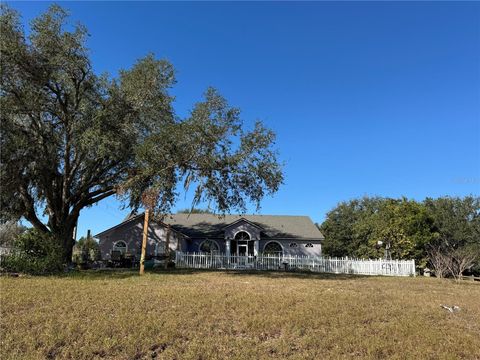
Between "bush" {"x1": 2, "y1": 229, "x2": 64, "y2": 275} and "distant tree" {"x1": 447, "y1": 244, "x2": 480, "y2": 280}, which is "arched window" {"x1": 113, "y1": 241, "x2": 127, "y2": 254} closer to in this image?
"bush" {"x1": 2, "y1": 229, "x2": 64, "y2": 275}

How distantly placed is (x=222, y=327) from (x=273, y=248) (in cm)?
2616

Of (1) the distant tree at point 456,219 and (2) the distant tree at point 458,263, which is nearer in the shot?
(2) the distant tree at point 458,263

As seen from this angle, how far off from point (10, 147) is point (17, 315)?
9678 millimetres

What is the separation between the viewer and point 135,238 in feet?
104

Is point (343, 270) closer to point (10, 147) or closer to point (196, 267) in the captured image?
point (196, 267)

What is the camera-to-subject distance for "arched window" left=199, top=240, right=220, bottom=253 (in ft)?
108

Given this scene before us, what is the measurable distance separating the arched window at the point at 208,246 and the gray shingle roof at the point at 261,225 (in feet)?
2.46

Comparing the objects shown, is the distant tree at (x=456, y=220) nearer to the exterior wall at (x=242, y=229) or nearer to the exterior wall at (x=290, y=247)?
the exterior wall at (x=290, y=247)

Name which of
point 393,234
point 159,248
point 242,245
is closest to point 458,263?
point 393,234

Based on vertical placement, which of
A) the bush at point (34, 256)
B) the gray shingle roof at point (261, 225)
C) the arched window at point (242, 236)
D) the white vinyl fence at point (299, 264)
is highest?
the gray shingle roof at point (261, 225)

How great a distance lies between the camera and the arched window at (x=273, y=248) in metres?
32.7

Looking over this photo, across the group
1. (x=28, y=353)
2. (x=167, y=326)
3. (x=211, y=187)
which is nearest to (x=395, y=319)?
(x=167, y=326)

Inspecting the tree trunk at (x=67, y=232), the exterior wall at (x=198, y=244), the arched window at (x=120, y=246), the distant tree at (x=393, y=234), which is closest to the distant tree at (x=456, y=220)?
the distant tree at (x=393, y=234)

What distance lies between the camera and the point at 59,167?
67.8 ft
